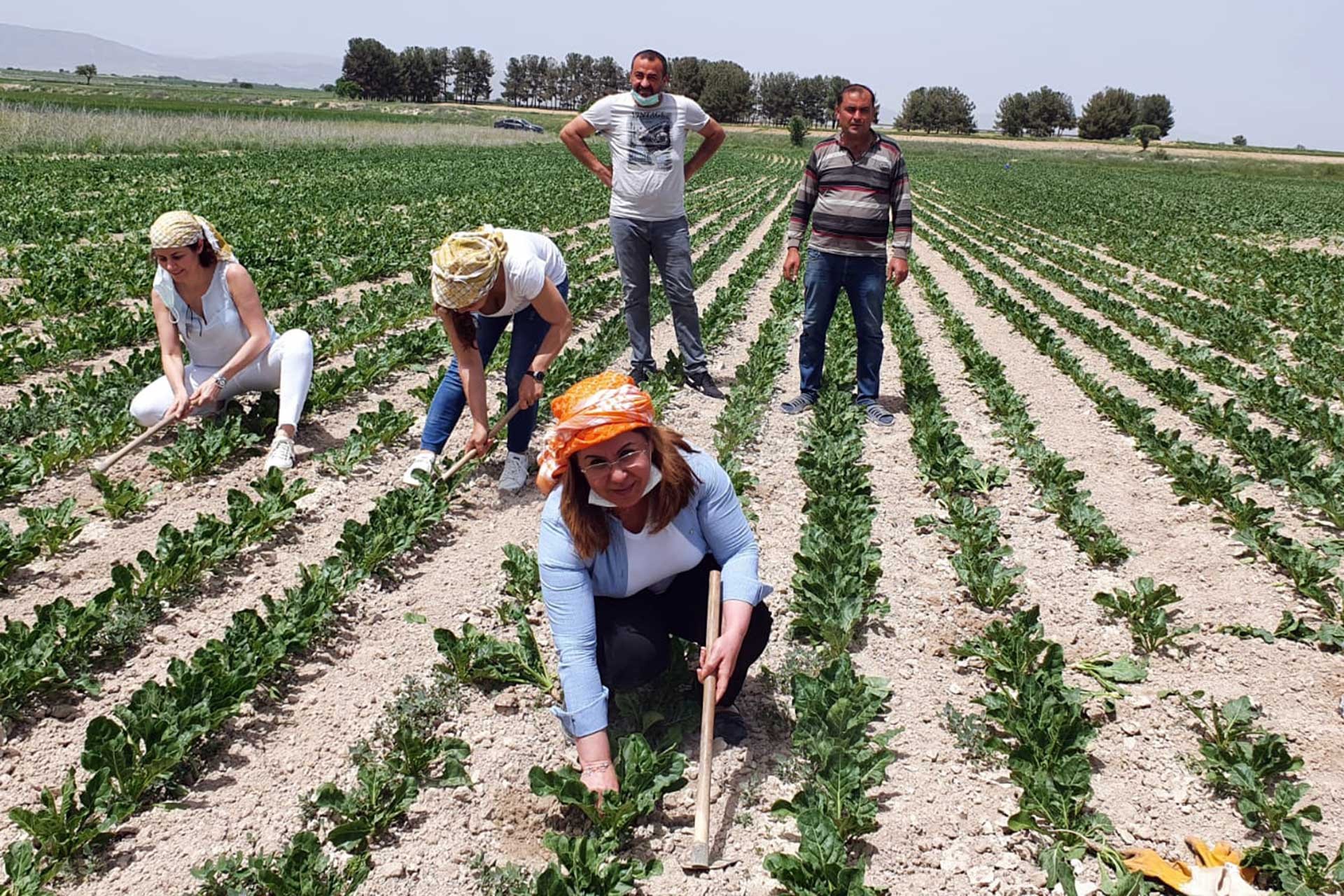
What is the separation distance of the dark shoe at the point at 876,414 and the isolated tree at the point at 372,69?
13840 cm

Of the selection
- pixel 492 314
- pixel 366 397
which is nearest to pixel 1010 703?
pixel 492 314

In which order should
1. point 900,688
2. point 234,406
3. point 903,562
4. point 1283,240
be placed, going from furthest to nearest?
point 1283,240 → point 234,406 → point 903,562 → point 900,688

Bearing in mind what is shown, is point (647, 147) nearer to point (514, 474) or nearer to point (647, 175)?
point (647, 175)

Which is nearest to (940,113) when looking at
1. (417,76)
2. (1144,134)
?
(1144,134)

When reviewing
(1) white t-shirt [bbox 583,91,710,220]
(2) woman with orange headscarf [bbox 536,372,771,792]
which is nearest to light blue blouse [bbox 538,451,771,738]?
(2) woman with orange headscarf [bbox 536,372,771,792]

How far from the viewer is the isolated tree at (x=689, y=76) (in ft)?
422

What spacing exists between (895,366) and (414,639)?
6432 mm

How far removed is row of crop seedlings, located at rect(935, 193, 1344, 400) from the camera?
8500mm

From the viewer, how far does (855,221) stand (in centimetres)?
655

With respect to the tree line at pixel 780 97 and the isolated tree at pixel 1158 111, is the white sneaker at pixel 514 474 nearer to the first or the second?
the tree line at pixel 780 97

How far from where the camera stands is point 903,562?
4961mm

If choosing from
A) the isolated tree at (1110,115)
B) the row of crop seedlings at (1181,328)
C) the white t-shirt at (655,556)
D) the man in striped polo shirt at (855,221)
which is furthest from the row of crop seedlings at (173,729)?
the isolated tree at (1110,115)

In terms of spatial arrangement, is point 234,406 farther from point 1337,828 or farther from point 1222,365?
point 1222,365

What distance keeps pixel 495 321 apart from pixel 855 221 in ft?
9.11
